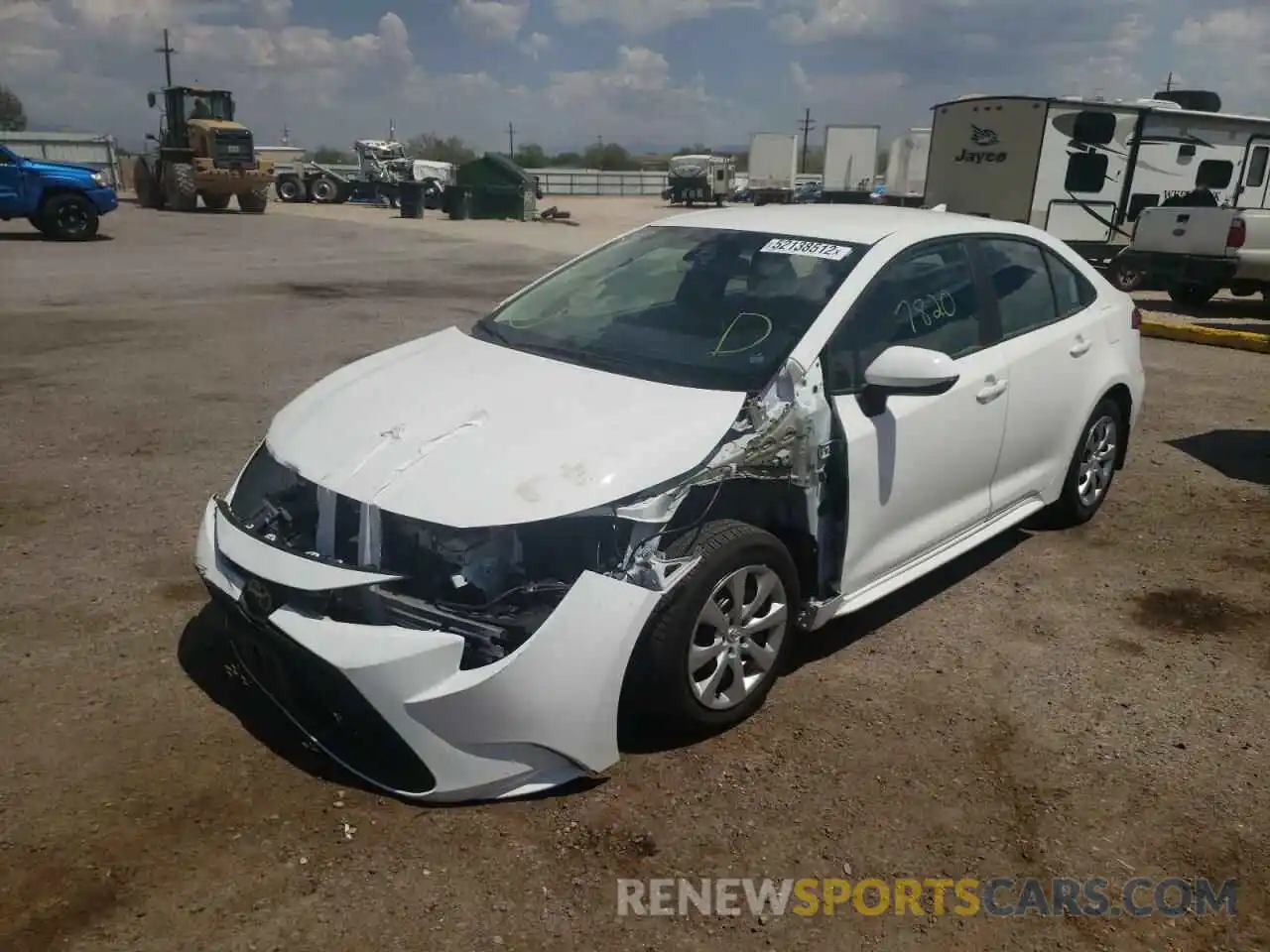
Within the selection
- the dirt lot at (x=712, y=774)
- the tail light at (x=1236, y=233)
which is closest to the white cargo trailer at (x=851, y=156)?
the tail light at (x=1236, y=233)

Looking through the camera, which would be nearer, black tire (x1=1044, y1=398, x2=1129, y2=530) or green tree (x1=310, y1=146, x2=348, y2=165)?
black tire (x1=1044, y1=398, x2=1129, y2=530)

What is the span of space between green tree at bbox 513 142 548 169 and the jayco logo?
2792 inches

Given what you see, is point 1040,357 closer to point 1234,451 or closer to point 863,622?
point 863,622

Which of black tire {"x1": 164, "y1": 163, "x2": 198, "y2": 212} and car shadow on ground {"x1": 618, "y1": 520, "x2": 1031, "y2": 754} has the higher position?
black tire {"x1": 164, "y1": 163, "x2": 198, "y2": 212}

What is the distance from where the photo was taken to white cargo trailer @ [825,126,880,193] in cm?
3562

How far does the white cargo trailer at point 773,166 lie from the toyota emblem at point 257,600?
134 feet

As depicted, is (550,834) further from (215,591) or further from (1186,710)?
(1186,710)

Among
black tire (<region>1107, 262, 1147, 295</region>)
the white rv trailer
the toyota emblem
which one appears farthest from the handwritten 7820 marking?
the white rv trailer

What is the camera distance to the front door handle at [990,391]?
3.91 meters

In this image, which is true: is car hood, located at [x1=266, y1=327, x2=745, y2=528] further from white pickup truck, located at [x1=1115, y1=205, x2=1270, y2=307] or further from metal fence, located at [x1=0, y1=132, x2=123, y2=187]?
metal fence, located at [x1=0, y1=132, x2=123, y2=187]

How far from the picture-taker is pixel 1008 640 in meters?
3.95

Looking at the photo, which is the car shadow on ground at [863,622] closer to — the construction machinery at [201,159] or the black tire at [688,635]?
the black tire at [688,635]

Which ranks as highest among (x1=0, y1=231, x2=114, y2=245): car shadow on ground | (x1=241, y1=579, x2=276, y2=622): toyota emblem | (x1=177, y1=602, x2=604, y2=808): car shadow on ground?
(x1=241, y1=579, x2=276, y2=622): toyota emblem

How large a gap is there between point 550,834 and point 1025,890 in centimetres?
129
